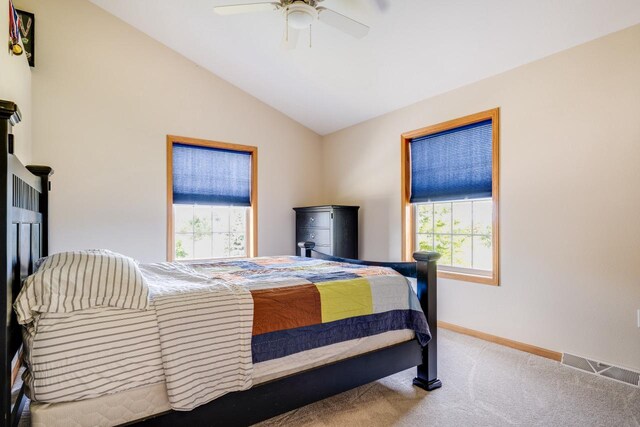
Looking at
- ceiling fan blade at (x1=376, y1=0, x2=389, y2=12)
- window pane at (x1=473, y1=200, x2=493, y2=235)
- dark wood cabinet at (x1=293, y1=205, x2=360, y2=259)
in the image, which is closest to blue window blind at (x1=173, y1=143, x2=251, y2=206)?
dark wood cabinet at (x1=293, y1=205, x2=360, y2=259)

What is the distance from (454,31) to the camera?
8.60 feet

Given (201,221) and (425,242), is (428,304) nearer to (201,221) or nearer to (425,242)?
(425,242)

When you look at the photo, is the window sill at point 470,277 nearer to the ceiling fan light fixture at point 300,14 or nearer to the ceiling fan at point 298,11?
the ceiling fan at point 298,11

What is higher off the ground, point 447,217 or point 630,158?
point 630,158

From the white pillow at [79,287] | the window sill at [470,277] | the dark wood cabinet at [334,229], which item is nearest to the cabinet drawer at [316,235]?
the dark wood cabinet at [334,229]

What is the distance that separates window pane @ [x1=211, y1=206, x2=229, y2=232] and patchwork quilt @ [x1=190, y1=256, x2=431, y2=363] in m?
2.02

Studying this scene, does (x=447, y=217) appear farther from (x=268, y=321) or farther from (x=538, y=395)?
(x=268, y=321)

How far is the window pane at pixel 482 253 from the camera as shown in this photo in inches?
124

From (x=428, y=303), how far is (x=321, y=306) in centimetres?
76

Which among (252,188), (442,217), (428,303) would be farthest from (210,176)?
(428,303)

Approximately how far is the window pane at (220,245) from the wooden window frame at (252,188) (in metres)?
0.28

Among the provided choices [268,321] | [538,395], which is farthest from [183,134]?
[538,395]

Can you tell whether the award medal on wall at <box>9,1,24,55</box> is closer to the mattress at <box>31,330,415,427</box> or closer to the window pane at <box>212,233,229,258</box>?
the window pane at <box>212,233,229,258</box>

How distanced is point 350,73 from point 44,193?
276 centimetres
